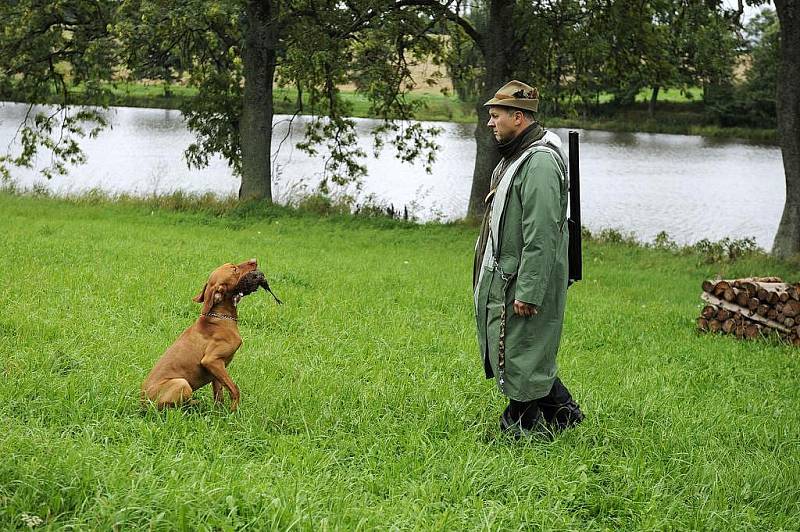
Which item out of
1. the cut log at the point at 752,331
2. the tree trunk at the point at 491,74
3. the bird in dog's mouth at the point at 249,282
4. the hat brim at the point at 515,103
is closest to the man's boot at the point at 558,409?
the hat brim at the point at 515,103

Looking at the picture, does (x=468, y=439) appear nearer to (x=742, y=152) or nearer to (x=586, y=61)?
(x=586, y=61)

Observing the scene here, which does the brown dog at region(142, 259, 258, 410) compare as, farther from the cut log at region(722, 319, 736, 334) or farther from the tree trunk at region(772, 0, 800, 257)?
the tree trunk at region(772, 0, 800, 257)

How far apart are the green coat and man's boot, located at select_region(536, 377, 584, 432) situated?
0.33m

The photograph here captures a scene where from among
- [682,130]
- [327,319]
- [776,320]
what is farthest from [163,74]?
[682,130]

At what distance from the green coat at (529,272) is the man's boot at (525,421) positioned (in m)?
0.20

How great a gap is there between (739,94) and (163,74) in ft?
149

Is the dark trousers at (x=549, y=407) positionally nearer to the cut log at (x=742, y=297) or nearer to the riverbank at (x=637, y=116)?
the cut log at (x=742, y=297)

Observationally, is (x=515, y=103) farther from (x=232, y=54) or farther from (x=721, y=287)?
(x=232, y=54)

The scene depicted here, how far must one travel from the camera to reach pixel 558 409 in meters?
5.38

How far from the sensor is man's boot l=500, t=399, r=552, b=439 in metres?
5.21

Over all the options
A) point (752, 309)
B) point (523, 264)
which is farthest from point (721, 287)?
point (523, 264)

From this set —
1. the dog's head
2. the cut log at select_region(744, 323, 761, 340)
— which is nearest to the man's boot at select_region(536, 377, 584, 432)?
the dog's head

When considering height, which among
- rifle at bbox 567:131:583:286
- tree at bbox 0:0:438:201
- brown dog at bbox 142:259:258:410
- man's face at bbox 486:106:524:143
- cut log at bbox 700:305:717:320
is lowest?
cut log at bbox 700:305:717:320

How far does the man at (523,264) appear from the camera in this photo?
4922 millimetres
